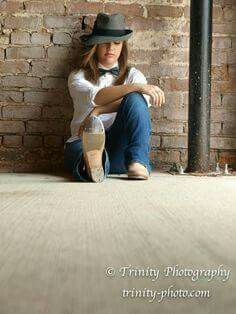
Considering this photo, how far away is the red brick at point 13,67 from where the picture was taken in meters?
3.80

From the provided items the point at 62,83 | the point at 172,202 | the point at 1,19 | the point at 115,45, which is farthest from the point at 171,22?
the point at 172,202

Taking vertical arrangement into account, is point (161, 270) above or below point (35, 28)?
below

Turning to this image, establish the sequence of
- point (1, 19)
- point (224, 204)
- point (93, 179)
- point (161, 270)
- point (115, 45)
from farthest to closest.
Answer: point (1, 19), point (115, 45), point (93, 179), point (224, 204), point (161, 270)

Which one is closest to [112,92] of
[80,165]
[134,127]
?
[134,127]

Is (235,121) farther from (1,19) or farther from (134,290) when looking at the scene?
(134,290)

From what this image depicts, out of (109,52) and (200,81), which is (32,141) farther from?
(200,81)

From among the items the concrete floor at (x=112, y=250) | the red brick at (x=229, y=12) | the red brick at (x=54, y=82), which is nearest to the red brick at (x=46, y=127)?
the red brick at (x=54, y=82)

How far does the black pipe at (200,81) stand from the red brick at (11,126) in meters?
1.25

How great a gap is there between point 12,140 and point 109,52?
3.42 ft

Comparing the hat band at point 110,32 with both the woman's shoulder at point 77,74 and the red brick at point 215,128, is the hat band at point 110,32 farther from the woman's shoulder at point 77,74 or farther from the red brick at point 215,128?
the red brick at point 215,128

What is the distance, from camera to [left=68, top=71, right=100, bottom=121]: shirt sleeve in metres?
3.25

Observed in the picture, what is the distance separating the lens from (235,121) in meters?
3.88

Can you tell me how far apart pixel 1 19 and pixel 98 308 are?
3.39m

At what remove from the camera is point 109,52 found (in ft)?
11.0
